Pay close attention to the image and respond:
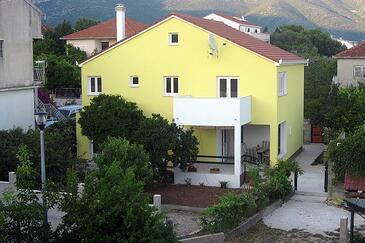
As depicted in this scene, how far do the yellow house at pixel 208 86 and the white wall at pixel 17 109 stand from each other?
2.68m

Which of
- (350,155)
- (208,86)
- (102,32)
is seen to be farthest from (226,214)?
(102,32)

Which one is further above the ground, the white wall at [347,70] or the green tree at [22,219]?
the white wall at [347,70]

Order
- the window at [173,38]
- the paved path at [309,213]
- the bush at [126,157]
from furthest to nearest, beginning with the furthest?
the window at [173,38] < the bush at [126,157] < the paved path at [309,213]

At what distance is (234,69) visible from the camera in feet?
91.7

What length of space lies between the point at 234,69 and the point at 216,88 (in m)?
1.27

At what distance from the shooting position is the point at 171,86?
1158 inches

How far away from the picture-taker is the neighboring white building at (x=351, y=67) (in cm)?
4394

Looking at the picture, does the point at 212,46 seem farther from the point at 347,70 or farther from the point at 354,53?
the point at 354,53

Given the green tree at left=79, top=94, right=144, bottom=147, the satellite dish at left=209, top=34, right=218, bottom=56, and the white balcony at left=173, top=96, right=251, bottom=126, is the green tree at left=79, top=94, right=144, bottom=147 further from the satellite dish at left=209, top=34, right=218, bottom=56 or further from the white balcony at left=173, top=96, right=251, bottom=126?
the satellite dish at left=209, top=34, right=218, bottom=56

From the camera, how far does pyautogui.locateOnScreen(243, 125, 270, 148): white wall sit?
29.8 m

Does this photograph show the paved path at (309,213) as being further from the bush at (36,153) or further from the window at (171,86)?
the bush at (36,153)

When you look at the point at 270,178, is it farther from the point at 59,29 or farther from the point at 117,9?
the point at 59,29

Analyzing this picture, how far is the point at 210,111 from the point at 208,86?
7.62ft

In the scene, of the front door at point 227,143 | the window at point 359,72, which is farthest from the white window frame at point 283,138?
the window at point 359,72
